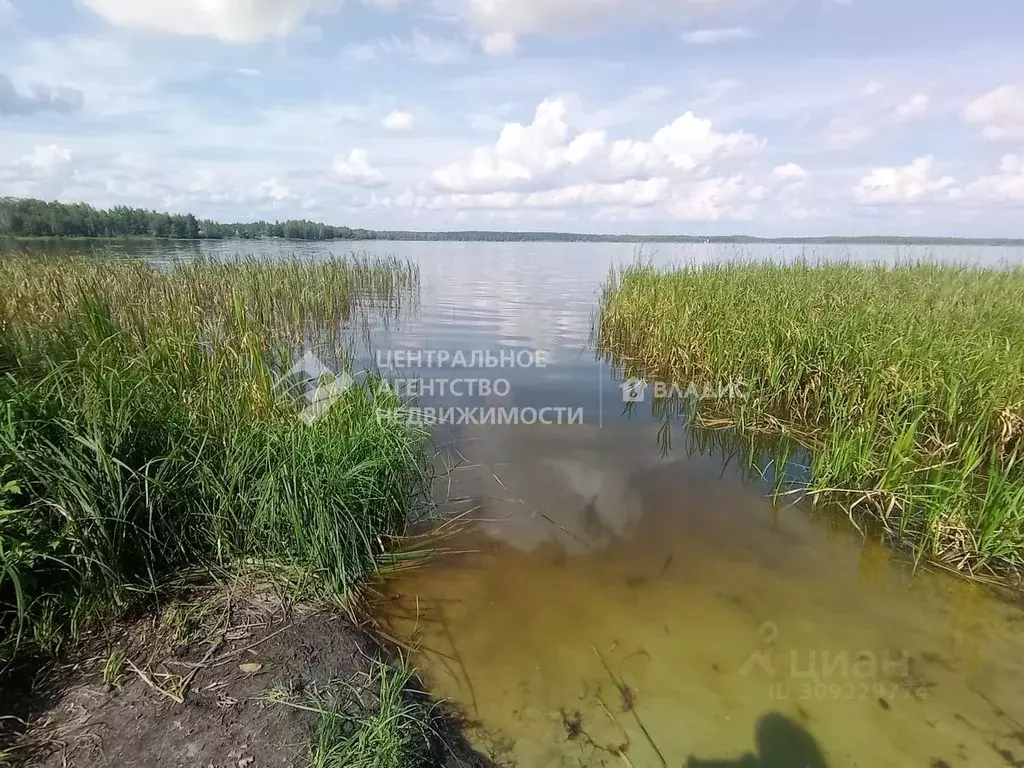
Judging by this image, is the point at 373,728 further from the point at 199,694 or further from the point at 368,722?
the point at 199,694

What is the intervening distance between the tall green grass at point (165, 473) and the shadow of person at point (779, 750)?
6.74ft

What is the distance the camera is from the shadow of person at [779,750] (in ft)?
7.13

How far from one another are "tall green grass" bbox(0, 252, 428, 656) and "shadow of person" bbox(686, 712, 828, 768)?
2055 millimetres

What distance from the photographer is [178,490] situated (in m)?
2.58

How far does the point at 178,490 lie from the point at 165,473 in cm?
11

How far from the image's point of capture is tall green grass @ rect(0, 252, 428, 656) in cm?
208

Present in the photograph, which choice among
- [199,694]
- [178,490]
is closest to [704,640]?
[199,694]

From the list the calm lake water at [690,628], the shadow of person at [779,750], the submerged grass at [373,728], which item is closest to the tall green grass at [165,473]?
the calm lake water at [690,628]

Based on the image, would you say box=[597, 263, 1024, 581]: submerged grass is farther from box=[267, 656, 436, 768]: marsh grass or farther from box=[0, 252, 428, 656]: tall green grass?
box=[0, 252, 428, 656]: tall green grass

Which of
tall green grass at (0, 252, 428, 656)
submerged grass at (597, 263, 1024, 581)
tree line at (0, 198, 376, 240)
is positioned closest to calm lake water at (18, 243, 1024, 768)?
submerged grass at (597, 263, 1024, 581)

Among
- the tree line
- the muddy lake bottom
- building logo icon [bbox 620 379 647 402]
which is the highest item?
the tree line

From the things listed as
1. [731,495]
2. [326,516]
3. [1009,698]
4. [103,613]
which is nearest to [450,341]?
[731,495]

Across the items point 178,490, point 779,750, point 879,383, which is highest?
point 879,383

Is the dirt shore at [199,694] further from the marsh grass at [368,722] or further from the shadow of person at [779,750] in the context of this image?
the shadow of person at [779,750]
